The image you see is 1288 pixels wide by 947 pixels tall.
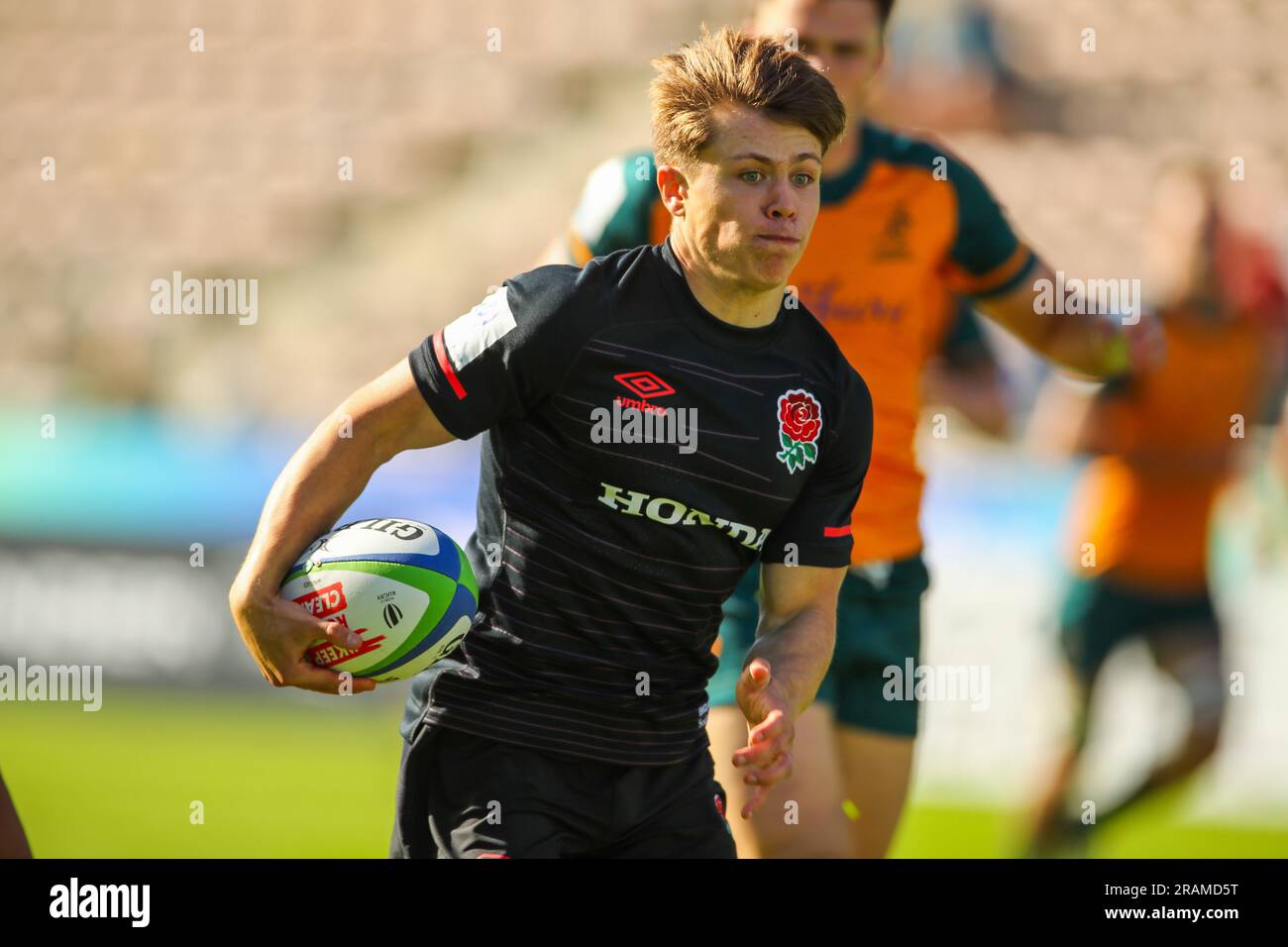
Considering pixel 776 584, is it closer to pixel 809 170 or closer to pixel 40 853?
pixel 809 170

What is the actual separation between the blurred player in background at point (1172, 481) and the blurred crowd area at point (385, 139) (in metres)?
3.15

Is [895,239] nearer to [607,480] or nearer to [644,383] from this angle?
[644,383]

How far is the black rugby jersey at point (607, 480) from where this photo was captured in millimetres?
3232

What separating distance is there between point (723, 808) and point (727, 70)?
165cm

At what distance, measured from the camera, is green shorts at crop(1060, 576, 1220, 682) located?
7016 mm

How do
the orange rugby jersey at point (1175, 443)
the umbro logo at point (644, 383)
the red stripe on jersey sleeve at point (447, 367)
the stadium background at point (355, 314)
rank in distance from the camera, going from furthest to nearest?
the stadium background at point (355, 314), the orange rugby jersey at point (1175, 443), the umbro logo at point (644, 383), the red stripe on jersey sleeve at point (447, 367)

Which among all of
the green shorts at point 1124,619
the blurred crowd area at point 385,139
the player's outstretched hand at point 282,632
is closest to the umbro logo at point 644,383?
the player's outstretched hand at point 282,632

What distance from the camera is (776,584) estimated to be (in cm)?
349

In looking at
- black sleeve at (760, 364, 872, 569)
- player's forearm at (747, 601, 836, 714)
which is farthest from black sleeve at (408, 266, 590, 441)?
player's forearm at (747, 601, 836, 714)

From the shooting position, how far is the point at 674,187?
11.2ft

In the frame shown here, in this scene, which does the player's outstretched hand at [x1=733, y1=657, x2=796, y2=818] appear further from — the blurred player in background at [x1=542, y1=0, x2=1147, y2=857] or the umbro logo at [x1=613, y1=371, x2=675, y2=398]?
the blurred player in background at [x1=542, y1=0, x2=1147, y2=857]

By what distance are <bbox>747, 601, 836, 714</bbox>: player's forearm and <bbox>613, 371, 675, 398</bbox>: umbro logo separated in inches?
23.3

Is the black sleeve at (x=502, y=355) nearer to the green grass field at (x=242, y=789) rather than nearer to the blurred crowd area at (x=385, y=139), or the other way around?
the green grass field at (x=242, y=789)
